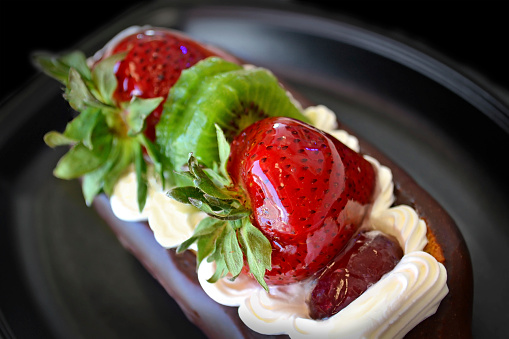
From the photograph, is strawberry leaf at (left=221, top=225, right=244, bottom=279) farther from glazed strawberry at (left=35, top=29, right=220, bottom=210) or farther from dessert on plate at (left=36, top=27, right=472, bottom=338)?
glazed strawberry at (left=35, top=29, right=220, bottom=210)

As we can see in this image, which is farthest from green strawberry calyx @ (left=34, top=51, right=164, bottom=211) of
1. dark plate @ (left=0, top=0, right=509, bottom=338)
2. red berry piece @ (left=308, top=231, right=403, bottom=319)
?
red berry piece @ (left=308, top=231, right=403, bottom=319)

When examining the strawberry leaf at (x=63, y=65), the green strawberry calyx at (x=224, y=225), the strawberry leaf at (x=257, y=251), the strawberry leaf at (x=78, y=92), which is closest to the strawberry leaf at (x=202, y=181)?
the green strawberry calyx at (x=224, y=225)

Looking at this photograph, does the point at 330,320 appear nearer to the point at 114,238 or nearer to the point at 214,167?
the point at 214,167

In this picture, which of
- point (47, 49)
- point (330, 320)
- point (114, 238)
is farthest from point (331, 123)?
point (47, 49)

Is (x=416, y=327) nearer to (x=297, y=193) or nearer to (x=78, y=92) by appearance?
(x=297, y=193)

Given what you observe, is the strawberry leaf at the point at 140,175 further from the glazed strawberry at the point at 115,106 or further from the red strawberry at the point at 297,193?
the red strawberry at the point at 297,193

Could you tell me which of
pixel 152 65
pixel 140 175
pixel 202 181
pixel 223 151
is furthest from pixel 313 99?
pixel 202 181
